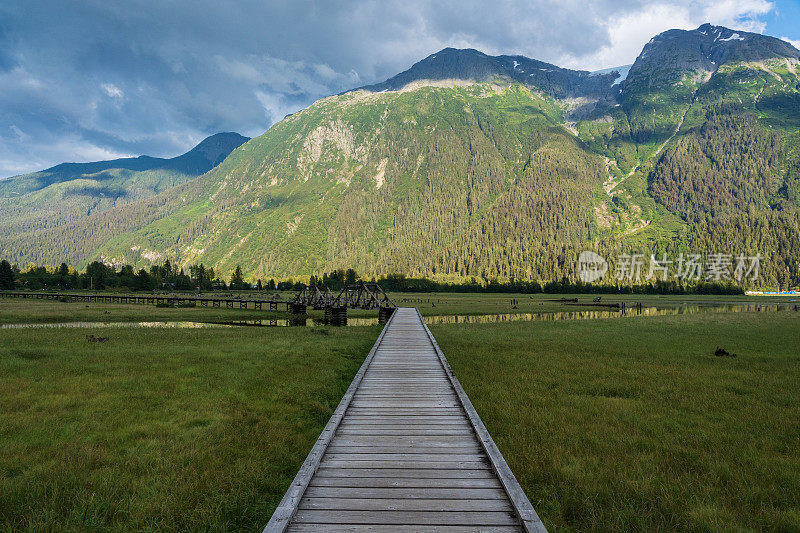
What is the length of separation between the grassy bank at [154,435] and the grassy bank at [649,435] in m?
5.68

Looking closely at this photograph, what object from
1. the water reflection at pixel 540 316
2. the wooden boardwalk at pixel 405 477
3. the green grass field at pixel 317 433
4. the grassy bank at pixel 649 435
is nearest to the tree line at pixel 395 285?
the water reflection at pixel 540 316

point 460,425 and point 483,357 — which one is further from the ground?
point 460,425

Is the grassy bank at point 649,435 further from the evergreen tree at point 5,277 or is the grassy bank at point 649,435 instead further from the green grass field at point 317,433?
the evergreen tree at point 5,277

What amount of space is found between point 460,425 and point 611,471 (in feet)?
10.8

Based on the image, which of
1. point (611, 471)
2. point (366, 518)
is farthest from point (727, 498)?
point (366, 518)

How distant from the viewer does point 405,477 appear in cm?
603

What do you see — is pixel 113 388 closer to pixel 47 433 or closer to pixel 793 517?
pixel 47 433

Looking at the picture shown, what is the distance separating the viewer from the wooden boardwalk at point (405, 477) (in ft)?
15.6

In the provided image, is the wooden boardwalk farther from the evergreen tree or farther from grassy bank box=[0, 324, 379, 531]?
the evergreen tree

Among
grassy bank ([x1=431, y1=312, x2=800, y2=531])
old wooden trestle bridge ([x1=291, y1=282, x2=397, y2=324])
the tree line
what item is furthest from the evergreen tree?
grassy bank ([x1=431, y1=312, x2=800, y2=531])

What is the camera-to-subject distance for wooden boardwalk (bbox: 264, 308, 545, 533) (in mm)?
4750

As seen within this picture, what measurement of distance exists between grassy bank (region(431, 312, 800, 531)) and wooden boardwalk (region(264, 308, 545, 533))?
5.08ft

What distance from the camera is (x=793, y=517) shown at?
627 cm

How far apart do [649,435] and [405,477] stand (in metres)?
7.78
